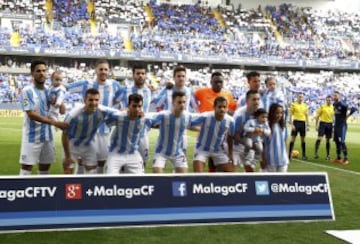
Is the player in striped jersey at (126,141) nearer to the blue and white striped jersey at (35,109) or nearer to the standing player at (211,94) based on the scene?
the blue and white striped jersey at (35,109)

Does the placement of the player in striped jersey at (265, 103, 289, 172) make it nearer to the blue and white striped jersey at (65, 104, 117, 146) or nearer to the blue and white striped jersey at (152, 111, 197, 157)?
the blue and white striped jersey at (152, 111, 197, 157)

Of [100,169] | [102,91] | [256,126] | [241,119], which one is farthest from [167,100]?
[256,126]

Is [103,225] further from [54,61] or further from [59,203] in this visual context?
[54,61]

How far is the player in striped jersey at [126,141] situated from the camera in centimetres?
586

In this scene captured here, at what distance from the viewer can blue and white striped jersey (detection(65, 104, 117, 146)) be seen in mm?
5840

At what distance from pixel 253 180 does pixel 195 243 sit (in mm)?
1026

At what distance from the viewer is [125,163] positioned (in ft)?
19.5

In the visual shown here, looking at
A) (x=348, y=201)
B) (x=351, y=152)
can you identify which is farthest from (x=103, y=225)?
(x=351, y=152)

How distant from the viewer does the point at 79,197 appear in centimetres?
492

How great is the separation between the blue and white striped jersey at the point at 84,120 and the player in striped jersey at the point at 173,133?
2.11 feet

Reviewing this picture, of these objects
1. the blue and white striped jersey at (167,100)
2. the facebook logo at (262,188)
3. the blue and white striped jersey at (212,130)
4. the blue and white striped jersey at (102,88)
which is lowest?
the facebook logo at (262,188)

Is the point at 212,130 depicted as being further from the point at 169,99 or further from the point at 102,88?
the point at 102,88

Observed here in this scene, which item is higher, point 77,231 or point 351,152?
point 77,231

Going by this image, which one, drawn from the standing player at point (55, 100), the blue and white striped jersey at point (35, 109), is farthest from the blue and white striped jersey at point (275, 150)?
the blue and white striped jersey at point (35, 109)
